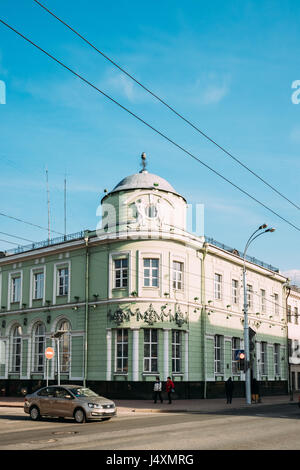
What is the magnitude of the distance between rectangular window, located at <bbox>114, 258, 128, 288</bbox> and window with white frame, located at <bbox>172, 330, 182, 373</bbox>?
4459 millimetres

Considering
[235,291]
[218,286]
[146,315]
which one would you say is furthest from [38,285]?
[235,291]

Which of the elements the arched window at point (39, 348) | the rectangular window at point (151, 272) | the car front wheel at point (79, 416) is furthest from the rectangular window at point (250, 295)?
the car front wheel at point (79, 416)

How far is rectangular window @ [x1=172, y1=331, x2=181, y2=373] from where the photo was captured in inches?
1348

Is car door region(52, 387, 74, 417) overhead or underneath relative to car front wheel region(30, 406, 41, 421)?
overhead

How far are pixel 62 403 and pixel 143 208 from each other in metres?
16.9

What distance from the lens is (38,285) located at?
40469 mm

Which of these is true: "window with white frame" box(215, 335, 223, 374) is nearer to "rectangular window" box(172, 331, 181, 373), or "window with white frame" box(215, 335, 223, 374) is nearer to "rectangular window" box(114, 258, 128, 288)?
"rectangular window" box(172, 331, 181, 373)

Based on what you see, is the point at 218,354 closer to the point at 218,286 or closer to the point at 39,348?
the point at 218,286

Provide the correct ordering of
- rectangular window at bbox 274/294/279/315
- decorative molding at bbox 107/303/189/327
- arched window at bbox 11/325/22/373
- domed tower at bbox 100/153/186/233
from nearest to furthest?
1. decorative molding at bbox 107/303/189/327
2. domed tower at bbox 100/153/186/233
3. arched window at bbox 11/325/22/373
4. rectangular window at bbox 274/294/279/315

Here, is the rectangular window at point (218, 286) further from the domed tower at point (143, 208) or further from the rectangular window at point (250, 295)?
the domed tower at point (143, 208)

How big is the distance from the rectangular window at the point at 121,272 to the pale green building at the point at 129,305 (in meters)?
0.06

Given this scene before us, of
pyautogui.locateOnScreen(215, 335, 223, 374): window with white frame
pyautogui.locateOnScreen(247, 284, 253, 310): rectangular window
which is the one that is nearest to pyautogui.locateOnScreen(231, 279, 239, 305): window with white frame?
pyautogui.locateOnScreen(247, 284, 253, 310): rectangular window

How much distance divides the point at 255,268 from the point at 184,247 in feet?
38.0

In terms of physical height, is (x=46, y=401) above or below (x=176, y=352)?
below
